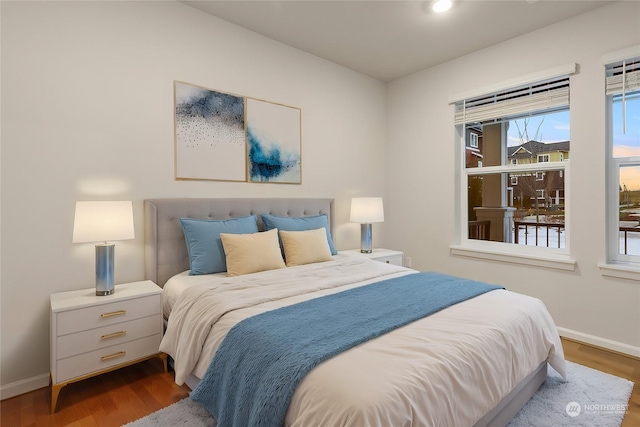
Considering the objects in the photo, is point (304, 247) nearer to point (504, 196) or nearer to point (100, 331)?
point (100, 331)

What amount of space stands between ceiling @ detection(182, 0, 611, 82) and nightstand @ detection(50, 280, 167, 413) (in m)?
2.32

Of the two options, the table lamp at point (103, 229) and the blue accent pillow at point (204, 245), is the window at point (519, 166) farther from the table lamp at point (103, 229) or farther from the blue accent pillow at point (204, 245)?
the table lamp at point (103, 229)

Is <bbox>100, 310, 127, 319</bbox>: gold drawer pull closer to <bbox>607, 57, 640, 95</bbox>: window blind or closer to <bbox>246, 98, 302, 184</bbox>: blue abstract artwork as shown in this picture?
<bbox>246, 98, 302, 184</bbox>: blue abstract artwork

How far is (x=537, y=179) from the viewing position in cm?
328

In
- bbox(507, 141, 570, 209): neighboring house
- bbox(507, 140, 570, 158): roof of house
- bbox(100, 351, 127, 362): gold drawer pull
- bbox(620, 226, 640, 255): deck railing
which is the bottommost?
bbox(100, 351, 127, 362): gold drawer pull

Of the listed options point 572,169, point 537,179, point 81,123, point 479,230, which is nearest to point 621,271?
point 572,169

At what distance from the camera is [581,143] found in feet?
9.29

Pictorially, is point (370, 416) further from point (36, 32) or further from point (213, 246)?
point (36, 32)

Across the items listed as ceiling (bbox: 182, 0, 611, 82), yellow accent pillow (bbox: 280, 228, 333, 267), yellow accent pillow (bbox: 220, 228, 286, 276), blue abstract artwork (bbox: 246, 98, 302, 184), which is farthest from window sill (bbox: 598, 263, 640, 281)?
blue abstract artwork (bbox: 246, 98, 302, 184)

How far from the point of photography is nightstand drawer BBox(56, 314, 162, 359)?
193 centimetres

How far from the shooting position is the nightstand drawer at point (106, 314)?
1.92 m

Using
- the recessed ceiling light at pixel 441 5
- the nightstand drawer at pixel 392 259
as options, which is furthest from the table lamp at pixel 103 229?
the recessed ceiling light at pixel 441 5

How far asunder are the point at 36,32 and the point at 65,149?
0.74 m

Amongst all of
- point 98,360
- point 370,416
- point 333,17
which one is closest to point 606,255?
point 370,416
